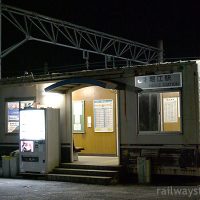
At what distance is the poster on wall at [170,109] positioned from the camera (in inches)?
578

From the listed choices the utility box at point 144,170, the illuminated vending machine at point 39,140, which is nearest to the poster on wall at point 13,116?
the illuminated vending machine at point 39,140

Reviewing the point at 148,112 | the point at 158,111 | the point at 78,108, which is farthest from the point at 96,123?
the point at 158,111

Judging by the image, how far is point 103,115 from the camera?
18344 millimetres

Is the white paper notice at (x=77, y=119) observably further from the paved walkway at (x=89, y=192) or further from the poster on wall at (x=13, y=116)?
the paved walkway at (x=89, y=192)

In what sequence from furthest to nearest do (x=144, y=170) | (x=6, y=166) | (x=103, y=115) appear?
(x=103, y=115) < (x=6, y=166) < (x=144, y=170)

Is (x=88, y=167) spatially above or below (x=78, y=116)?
Result: below

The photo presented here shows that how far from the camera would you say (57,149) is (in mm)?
16391

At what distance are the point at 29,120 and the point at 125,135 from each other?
3.54m

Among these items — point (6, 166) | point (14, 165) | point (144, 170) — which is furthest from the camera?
point (6, 166)

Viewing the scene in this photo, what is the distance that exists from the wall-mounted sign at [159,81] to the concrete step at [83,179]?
10.6ft

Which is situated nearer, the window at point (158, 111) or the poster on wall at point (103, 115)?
the window at point (158, 111)

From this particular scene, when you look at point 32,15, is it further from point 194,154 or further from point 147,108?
point 194,154

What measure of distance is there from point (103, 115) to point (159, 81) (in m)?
4.39

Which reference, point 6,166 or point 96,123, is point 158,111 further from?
point 6,166
